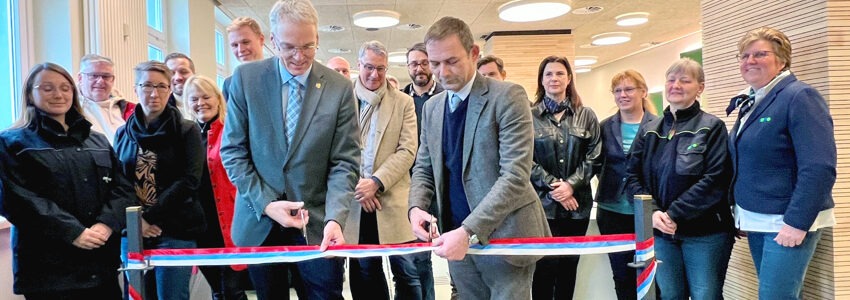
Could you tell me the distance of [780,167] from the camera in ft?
7.91

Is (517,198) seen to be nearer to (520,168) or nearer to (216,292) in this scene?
(520,168)

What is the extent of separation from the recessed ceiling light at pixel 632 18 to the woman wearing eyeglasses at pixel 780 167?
714 centimetres

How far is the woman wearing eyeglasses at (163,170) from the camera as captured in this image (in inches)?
103

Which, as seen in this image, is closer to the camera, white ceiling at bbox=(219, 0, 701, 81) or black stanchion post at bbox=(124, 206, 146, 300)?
black stanchion post at bbox=(124, 206, 146, 300)

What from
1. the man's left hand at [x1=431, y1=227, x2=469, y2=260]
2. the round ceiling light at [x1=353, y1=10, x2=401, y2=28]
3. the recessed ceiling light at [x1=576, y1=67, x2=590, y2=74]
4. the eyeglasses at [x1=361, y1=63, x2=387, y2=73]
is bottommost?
the man's left hand at [x1=431, y1=227, x2=469, y2=260]

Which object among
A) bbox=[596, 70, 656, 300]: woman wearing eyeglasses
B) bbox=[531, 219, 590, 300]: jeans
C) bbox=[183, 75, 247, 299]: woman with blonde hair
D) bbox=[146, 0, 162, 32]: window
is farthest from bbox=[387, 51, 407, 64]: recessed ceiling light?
bbox=[531, 219, 590, 300]: jeans

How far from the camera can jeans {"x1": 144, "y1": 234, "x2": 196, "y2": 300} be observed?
2635 mm

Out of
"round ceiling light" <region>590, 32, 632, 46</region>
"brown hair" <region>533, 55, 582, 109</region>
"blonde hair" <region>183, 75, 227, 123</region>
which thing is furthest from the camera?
"round ceiling light" <region>590, 32, 632, 46</region>

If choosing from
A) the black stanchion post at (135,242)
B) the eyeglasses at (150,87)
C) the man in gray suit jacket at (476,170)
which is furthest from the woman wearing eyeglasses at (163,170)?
the man in gray suit jacket at (476,170)

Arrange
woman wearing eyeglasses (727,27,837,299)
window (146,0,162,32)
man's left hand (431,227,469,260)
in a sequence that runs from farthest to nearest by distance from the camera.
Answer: window (146,0,162,32) → woman wearing eyeglasses (727,27,837,299) → man's left hand (431,227,469,260)

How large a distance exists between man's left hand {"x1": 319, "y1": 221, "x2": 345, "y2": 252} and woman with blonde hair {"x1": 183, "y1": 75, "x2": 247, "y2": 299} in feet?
3.96

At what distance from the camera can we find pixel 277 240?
1965 millimetres

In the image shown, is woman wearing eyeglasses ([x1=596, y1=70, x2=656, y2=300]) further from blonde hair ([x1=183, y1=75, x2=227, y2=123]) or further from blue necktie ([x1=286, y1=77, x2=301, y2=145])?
blonde hair ([x1=183, y1=75, x2=227, y2=123])

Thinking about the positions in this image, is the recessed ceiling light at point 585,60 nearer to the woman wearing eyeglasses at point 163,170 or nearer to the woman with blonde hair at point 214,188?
the woman with blonde hair at point 214,188
